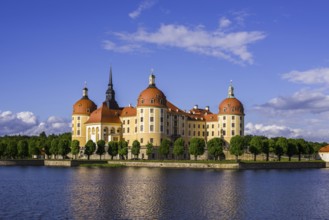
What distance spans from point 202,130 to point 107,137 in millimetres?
27835

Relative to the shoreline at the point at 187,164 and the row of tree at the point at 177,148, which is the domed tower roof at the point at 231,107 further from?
the shoreline at the point at 187,164

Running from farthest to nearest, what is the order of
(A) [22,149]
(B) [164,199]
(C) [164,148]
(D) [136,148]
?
(A) [22,149] → (D) [136,148] → (C) [164,148] → (B) [164,199]

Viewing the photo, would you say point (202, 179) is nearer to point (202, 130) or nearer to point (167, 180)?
point (167, 180)

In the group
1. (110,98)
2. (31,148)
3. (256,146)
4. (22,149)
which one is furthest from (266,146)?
(22,149)

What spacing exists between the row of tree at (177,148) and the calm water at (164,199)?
37498 millimetres

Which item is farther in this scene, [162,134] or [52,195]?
[162,134]

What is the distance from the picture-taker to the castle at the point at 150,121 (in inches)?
4776

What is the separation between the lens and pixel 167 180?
66.4 m

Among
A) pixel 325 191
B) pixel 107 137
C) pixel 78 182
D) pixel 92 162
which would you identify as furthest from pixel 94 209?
pixel 107 137

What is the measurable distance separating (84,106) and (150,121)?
2426 cm

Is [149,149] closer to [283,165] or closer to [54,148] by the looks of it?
[54,148]

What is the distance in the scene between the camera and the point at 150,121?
121 m

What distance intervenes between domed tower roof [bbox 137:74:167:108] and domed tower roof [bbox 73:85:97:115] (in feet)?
64.6

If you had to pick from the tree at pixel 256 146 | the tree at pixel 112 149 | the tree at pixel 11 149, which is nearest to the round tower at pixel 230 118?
the tree at pixel 256 146
